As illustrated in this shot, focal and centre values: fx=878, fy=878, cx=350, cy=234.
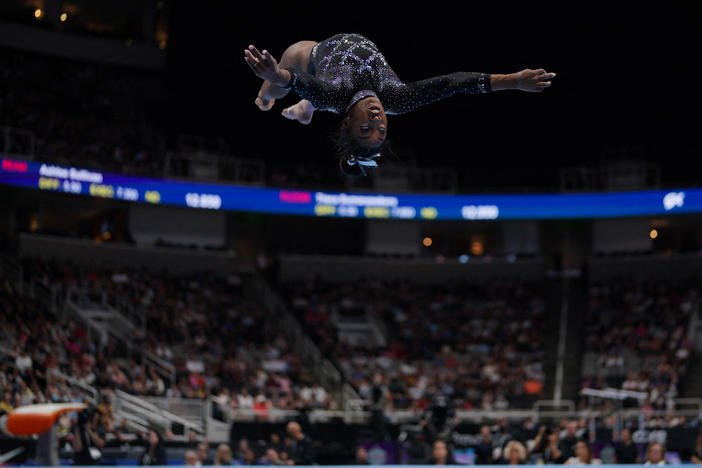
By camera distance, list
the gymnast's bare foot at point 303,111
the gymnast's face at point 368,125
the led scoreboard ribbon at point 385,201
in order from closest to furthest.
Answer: the gymnast's face at point 368,125 → the gymnast's bare foot at point 303,111 → the led scoreboard ribbon at point 385,201

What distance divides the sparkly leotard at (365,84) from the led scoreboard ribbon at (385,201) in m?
18.5

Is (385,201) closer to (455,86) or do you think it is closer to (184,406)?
(184,406)

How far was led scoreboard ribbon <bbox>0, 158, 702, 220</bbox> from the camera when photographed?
24.4 metres

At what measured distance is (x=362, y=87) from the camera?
5711 mm

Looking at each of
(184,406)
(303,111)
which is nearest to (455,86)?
(303,111)

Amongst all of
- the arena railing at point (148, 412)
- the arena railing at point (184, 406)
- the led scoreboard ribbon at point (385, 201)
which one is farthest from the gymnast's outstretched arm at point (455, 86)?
the led scoreboard ribbon at point (385, 201)

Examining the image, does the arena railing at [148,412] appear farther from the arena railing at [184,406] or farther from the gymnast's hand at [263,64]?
the gymnast's hand at [263,64]

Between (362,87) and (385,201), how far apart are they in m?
21.1

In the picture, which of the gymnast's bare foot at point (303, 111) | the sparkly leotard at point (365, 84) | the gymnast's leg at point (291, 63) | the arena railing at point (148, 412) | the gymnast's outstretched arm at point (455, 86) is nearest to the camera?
the sparkly leotard at point (365, 84)

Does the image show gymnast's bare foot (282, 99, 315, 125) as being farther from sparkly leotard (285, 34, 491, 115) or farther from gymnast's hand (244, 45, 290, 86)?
gymnast's hand (244, 45, 290, 86)

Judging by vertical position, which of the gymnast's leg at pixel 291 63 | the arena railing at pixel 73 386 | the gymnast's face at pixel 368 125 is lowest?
the arena railing at pixel 73 386

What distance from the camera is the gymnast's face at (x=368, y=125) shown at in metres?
5.39

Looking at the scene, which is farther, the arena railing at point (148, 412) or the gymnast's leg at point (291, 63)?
the arena railing at point (148, 412)

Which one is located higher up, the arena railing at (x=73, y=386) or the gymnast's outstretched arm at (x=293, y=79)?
the gymnast's outstretched arm at (x=293, y=79)
